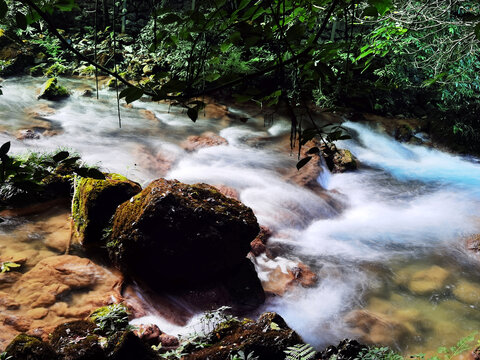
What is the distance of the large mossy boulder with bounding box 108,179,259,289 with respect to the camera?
3732mm

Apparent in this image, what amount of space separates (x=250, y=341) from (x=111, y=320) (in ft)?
4.12

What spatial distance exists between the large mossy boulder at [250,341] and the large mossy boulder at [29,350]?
0.97 meters

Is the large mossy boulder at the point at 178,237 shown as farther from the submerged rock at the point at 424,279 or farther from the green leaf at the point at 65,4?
the green leaf at the point at 65,4

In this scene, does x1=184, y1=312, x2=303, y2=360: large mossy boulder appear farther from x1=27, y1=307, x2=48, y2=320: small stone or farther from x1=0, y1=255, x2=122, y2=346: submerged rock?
x1=27, y1=307, x2=48, y2=320: small stone

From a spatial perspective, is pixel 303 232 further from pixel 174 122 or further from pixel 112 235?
pixel 174 122

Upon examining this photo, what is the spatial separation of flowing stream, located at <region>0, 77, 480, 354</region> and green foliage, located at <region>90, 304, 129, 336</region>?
1.70 meters

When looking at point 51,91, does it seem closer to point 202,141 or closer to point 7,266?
point 202,141

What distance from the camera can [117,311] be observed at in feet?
10.3

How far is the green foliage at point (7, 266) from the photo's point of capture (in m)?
3.62

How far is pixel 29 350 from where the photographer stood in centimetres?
232

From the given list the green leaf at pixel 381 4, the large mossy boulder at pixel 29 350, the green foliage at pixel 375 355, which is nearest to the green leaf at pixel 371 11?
the green leaf at pixel 381 4

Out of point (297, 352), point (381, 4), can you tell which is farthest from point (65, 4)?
point (297, 352)

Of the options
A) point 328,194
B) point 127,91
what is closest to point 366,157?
point 328,194

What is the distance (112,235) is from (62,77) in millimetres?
9672
